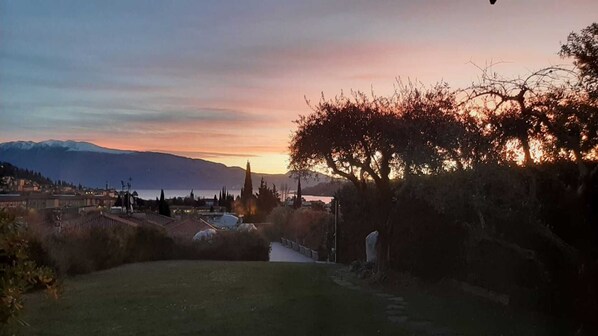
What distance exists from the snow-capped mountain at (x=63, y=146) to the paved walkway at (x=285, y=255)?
35.4 ft

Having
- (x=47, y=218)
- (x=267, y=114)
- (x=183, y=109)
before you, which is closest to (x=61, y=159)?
(x=47, y=218)

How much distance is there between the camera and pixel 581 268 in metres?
7.60

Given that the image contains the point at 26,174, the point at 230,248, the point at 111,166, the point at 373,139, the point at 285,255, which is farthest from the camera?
the point at 285,255

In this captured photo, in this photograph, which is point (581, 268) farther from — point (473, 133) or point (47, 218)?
point (47, 218)

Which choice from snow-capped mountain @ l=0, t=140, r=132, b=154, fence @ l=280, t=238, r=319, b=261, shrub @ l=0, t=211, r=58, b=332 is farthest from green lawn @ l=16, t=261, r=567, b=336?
fence @ l=280, t=238, r=319, b=261

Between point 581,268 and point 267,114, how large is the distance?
9.52m

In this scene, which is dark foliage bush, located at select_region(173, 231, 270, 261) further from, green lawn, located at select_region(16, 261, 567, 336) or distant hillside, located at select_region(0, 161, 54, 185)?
distant hillside, located at select_region(0, 161, 54, 185)

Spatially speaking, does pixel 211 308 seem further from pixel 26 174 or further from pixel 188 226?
pixel 188 226

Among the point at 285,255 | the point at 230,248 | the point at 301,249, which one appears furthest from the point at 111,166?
the point at 301,249

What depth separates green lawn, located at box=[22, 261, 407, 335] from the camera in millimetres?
8086

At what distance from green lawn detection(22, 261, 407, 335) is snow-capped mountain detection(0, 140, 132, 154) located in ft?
8.26

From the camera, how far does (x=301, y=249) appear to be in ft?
104

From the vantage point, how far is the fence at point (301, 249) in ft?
91.7

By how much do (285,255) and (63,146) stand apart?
17314mm
